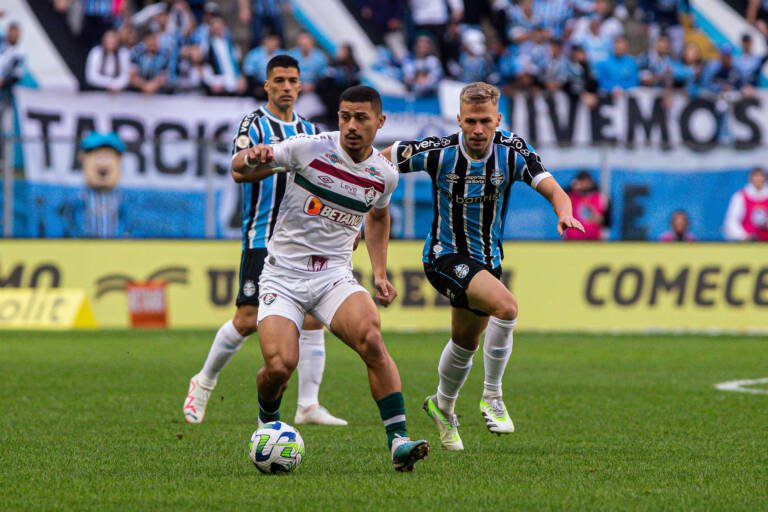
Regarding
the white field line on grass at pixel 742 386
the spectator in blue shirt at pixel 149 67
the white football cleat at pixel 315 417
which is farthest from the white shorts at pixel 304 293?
the spectator in blue shirt at pixel 149 67

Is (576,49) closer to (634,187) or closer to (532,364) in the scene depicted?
(634,187)

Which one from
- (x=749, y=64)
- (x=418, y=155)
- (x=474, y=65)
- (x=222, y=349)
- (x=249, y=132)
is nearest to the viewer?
(x=418, y=155)

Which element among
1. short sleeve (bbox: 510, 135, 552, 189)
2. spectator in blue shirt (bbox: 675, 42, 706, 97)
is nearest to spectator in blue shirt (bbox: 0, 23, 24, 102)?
spectator in blue shirt (bbox: 675, 42, 706, 97)

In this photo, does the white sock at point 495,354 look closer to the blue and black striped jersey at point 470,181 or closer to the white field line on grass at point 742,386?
the blue and black striped jersey at point 470,181

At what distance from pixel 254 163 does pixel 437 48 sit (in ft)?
57.2

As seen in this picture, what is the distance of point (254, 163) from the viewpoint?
697 centimetres

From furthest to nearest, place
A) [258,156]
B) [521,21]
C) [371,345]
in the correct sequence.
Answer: [521,21] < [371,345] < [258,156]

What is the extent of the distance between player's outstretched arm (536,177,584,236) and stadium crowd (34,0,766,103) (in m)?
13.8

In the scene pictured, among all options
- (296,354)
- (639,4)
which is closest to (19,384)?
(296,354)

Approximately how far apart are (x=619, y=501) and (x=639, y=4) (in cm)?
2097

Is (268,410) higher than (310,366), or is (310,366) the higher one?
(268,410)

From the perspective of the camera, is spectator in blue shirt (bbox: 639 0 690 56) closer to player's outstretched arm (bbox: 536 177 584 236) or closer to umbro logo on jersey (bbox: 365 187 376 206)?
player's outstretched arm (bbox: 536 177 584 236)

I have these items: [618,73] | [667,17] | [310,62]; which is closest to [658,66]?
[618,73]

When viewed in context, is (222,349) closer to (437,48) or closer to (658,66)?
(437,48)
